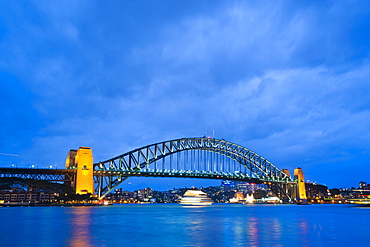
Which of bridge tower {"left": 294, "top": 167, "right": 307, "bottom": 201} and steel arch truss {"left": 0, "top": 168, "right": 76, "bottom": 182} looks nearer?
steel arch truss {"left": 0, "top": 168, "right": 76, "bottom": 182}

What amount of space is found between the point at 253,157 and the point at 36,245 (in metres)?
88.6

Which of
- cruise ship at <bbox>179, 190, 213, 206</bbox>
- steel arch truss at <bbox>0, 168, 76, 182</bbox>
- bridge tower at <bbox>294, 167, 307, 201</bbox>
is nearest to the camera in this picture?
steel arch truss at <bbox>0, 168, 76, 182</bbox>

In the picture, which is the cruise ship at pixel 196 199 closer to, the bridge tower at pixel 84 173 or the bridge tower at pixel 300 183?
the bridge tower at pixel 300 183

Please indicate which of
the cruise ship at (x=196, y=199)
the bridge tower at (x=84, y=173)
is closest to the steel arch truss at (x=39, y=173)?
the bridge tower at (x=84, y=173)

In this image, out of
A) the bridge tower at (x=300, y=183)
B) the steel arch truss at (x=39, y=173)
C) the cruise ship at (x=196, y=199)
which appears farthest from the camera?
the cruise ship at (x=196, y=199)

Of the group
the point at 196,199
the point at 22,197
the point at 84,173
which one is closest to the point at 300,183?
the point at 196,199

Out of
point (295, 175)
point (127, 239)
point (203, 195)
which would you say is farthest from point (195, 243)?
point (203, 195)

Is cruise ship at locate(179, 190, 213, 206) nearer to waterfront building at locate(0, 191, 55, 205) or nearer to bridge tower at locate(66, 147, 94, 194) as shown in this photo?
waterfront building at locate(0, 191, 55, 205)

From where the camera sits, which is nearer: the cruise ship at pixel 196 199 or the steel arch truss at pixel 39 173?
the steel arch truss at pixel 39 173

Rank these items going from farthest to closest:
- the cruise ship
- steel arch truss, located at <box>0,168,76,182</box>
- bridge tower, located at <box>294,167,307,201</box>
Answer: the cruise ship
bridge tower, located at <box>294,167,307,201</box>
steel arch truss, located at <box>0,168,76,182</box>

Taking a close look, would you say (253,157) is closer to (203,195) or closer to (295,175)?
(295,175)

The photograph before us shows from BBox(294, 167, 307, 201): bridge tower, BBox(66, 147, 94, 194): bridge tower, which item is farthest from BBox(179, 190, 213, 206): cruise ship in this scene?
BBox(66, 147, 94, 194): bridge tower

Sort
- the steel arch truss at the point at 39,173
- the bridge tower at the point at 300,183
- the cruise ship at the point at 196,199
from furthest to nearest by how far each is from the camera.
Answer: the cruise ship at the point at 196,199 < the bridge tower at the point at 300,183 < the steel arch truss at the point at 39,173

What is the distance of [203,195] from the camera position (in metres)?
121
